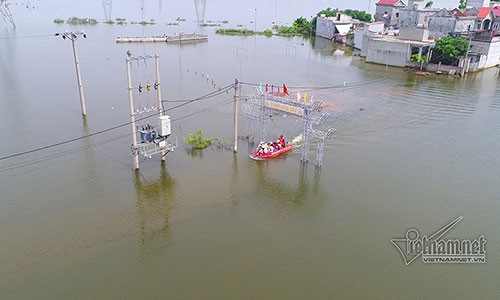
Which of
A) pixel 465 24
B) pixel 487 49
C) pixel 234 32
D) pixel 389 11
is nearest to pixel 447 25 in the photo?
pixel 465 24

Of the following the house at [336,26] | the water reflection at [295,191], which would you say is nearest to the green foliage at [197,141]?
the water reflection at [295,191]

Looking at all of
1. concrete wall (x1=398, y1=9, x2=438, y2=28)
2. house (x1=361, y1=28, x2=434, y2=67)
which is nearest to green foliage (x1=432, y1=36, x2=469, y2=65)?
house (x1=361, y1=28, x2=434, y2=67)

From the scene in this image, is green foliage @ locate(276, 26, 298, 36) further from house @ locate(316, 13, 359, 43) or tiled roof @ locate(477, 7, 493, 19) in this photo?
tiled roof @ locate(477, 7, 493, 19)

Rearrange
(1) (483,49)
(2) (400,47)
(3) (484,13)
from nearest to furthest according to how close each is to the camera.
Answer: (2) (400,47)
(1) (483,49)
(3) (484,13)

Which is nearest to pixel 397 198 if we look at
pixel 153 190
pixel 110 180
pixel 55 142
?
pixel 153 190

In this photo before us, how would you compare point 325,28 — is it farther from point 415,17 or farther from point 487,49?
point 487,49

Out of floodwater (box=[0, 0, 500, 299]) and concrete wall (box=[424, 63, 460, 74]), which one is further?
concrete wall (box=[424, 63, 460, 74])

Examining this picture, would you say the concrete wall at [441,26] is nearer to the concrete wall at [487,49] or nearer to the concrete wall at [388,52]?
the concrete wall at [487,49]
